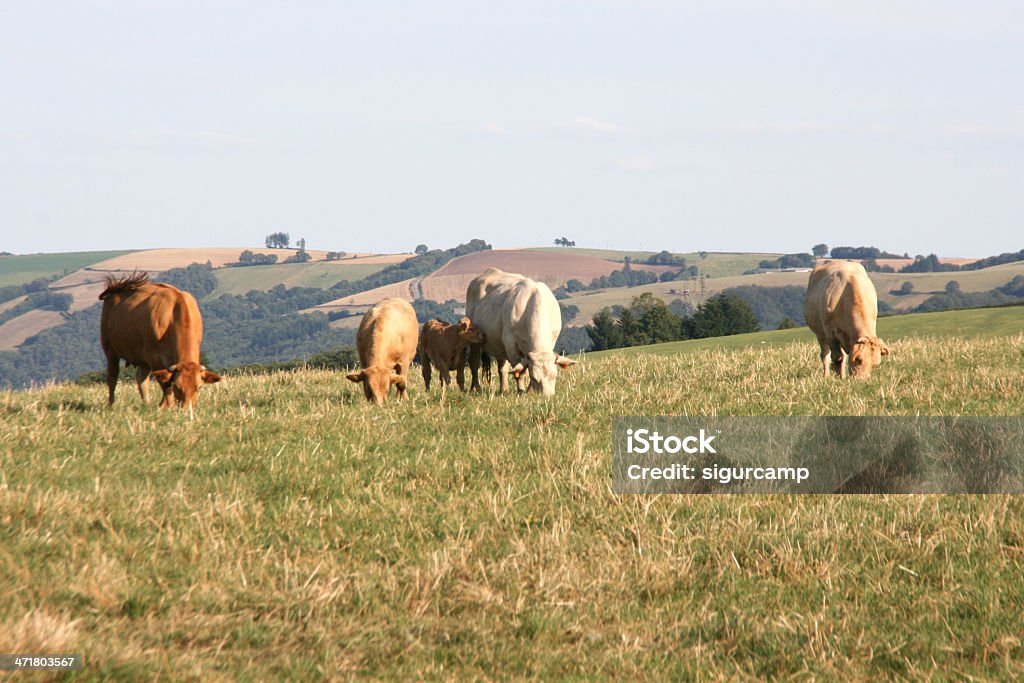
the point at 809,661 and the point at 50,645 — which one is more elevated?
the point at 50,645

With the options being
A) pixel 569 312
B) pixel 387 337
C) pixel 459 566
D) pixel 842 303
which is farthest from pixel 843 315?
pixel 569 312

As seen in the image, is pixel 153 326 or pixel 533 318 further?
pixel 533 318

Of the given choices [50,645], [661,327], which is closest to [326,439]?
[50,645]

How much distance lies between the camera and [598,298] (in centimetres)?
18025

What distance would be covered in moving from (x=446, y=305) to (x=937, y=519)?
166 m

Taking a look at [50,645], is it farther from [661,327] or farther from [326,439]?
[661,327]

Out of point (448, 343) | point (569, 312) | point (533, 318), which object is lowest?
point (569, 312)

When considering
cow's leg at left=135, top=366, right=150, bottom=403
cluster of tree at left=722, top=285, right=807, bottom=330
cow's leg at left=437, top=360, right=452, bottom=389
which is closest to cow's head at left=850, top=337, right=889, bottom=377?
cow's leg at left=437, top=360, right=452, bottom=389

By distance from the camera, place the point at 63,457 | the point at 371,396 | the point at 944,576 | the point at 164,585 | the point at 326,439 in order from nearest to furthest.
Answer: the point at 164,585 < the point at 944,576 < the point at 63,457 < the point at 326,439 < the point at 371,396

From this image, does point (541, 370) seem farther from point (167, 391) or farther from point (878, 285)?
point (878, 285)

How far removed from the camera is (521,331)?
17.0m

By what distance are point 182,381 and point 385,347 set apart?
A: 359 centimetres

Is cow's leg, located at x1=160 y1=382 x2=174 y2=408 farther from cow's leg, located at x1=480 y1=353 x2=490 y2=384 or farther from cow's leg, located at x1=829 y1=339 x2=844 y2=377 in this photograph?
cow's leg, located at x1=829 y1=339 x2=844 y2=377

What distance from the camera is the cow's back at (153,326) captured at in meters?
15.4
